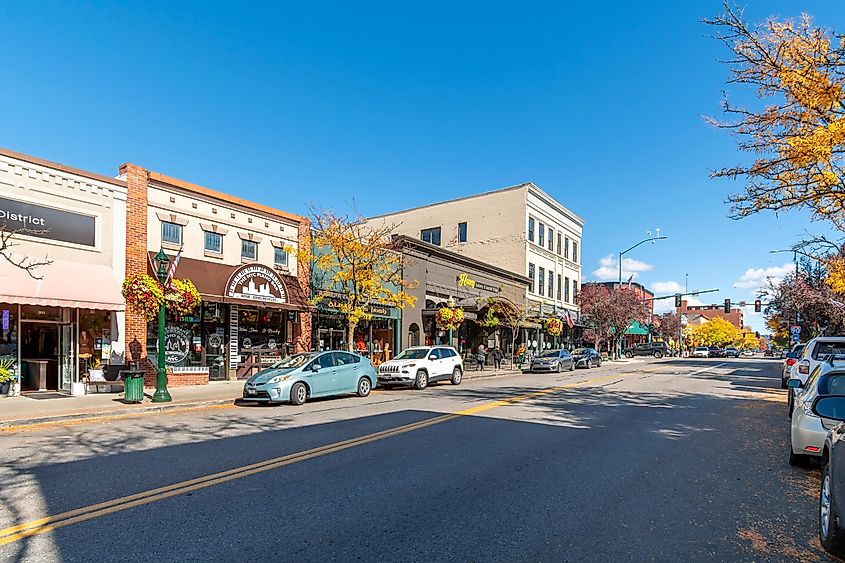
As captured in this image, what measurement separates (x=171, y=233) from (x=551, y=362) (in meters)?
20.8

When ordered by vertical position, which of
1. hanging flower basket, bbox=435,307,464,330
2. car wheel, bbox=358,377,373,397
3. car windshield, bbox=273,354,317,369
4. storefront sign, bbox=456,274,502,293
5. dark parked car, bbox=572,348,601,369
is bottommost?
dark parked car, bbox=572,348,601,369

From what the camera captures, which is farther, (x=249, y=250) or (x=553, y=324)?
(x=553, y=324)

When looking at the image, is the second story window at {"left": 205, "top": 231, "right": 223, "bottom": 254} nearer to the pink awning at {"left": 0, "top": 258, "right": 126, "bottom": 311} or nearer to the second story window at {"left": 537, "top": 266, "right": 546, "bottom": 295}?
the pink awning at {"left": 0, "top": 258, "right": 126, "bottom": 311}

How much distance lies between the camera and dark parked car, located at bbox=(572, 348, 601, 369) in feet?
122

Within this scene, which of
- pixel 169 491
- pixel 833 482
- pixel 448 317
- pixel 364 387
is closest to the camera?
pixel 833 482

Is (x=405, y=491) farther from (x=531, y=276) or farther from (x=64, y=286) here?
(x=531, y=276)

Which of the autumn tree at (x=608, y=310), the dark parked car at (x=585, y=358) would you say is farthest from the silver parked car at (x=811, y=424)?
the autumn tree at (x=608, y=310)

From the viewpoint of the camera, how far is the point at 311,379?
15.4 meters

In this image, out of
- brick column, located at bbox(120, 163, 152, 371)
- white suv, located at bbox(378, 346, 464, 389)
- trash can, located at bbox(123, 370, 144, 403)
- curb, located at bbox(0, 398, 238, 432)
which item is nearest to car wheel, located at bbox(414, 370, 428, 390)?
white suv, located at bbox(378, 346, 464, 389)

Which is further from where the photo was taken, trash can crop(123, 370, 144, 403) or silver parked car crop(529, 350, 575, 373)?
silver parked car crop(529, 350, 575, 373)

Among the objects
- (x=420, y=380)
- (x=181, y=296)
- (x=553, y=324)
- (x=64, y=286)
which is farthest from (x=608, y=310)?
(x=64, y=286)

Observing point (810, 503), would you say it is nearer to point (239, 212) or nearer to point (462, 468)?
point (462, 468)

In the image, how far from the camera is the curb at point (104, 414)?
37.5 ft

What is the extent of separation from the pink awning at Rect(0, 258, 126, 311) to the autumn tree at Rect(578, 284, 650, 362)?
38996 millimetres
